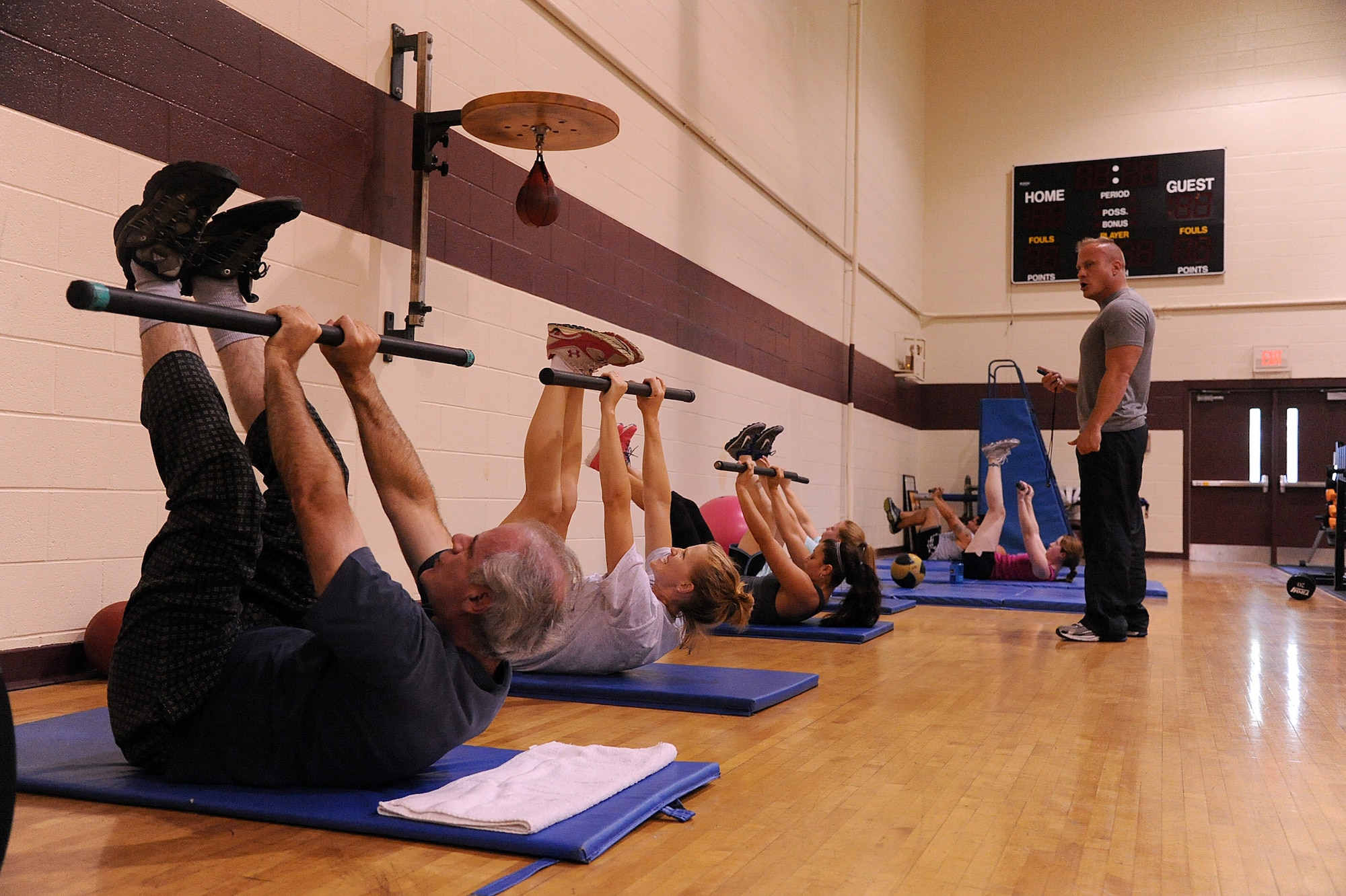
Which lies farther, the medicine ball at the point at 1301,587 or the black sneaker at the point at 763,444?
the medicine ball at the point at 1301,587

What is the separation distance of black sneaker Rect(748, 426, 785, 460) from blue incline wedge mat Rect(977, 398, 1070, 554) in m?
4.48

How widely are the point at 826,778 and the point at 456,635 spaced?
0.98 metres

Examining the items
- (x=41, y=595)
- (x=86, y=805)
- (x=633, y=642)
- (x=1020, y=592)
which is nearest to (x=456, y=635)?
(x=86, y=805)

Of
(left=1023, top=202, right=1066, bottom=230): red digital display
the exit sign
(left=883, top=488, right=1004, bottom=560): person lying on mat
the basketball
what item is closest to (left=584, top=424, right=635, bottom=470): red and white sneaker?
the basketball

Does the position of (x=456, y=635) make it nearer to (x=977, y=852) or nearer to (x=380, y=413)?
(x=380, y=413)

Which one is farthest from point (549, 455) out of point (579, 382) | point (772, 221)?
point (772, 221)

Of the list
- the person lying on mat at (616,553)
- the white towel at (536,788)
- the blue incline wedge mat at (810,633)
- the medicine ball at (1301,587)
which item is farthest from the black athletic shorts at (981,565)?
the white towel at (536,788)

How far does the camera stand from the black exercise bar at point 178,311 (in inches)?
69.6

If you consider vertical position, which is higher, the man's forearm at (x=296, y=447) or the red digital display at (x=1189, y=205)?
the red digital display at (x=1189, y=205)

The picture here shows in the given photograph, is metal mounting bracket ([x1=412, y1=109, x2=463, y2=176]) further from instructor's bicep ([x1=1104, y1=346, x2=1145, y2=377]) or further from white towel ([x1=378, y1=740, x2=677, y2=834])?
instructor's bicep ([x1=1104, y1=346, x2=1145, y2=377])

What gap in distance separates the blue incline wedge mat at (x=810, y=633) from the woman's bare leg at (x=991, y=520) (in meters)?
3.57

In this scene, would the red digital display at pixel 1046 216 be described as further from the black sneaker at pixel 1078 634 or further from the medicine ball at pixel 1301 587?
the black sneaker at pixel 1078 634

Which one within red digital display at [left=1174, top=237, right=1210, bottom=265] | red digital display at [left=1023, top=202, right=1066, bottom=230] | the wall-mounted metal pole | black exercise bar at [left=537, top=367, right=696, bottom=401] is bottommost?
black exercise bar at [left=537, top=367, right=696, bottom=401]

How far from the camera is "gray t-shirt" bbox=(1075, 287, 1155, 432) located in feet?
16.1
